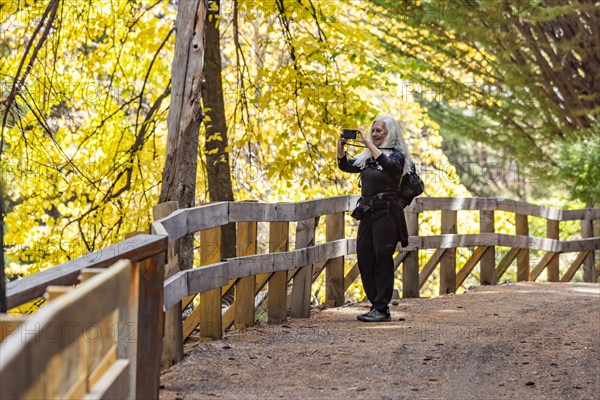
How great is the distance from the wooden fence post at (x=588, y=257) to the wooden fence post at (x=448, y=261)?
3.73 meters

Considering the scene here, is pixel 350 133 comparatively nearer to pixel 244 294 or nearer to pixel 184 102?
pixel 244 294

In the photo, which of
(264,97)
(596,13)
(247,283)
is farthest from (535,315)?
(596,13)

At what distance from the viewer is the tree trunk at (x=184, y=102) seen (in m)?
9.58

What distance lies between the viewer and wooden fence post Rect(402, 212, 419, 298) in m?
10.6

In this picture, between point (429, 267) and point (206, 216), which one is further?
point (429, 267)

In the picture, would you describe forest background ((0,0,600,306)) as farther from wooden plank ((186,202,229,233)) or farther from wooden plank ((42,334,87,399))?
wooden plank ((42,334,87,399))

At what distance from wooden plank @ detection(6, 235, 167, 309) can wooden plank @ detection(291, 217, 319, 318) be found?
11.7 ft

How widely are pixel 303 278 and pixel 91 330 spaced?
5.19 metres

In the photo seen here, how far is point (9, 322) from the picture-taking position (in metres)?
3.47

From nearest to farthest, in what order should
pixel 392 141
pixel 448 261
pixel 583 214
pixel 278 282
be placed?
pixel 278 282, pixel 392 141, pixel 448 261, pixel 583 214

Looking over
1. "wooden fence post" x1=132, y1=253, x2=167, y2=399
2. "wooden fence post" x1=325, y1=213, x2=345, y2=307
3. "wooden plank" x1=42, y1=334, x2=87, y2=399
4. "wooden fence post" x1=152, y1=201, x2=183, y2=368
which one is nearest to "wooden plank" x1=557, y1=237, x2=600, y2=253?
"wooden fence post" x1=325, y1=213, x2=345, y2=307

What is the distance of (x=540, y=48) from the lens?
17.8 m

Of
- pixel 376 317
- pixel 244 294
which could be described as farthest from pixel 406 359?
pixel 376 317

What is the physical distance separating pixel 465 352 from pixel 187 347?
206 centimetres
